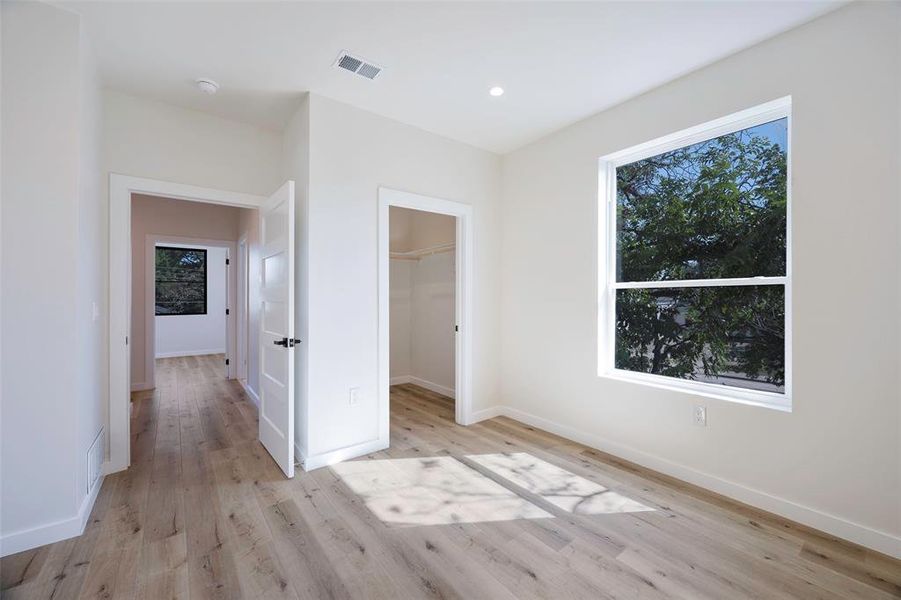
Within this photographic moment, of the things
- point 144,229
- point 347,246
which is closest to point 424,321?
point 347,246

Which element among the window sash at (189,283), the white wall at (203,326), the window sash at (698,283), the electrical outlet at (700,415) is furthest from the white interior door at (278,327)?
the window sash at (189,283)

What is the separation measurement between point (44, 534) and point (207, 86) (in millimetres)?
2706

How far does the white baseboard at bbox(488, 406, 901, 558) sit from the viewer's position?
1.88 metres

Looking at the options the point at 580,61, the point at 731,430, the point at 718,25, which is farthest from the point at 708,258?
the point at 580,61

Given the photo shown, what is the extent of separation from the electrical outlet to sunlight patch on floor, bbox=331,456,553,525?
3.90ft

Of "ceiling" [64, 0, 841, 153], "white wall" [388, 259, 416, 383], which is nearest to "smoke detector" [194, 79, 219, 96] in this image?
"ceiling" [64, 0, 841, 153]

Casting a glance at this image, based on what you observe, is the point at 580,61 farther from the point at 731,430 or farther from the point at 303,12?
the point at 731,430

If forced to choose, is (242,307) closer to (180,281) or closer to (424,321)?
(424,321)

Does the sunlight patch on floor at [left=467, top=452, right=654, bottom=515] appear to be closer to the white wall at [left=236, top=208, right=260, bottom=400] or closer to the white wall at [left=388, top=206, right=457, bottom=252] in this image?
the white wall at [left=388, top=206, right=457, bottom=252]

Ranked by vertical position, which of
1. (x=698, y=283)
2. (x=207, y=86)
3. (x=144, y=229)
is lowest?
(x=698, y=283)

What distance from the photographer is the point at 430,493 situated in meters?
2.43

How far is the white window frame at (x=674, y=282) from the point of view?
2.21m

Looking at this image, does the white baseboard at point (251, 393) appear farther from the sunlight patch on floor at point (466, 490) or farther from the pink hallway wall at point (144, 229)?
the sunlight patch on floor at point (466, 490)

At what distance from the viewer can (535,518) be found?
7.10 feet
